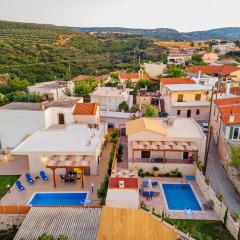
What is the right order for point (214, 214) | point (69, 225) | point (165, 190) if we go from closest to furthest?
point (69, 225) → point (214, 214) → point (165, 190)

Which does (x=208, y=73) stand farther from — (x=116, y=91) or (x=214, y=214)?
(x=214, y=214)

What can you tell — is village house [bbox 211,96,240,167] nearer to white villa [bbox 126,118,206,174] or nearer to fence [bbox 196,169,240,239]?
white villa [bbox 126,118,206,174]

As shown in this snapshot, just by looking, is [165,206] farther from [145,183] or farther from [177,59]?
[177,59]

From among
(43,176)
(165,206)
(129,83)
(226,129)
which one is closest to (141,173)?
(165,206)

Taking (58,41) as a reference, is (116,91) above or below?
below

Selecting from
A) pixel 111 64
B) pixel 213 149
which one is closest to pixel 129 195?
pixel 213 149
